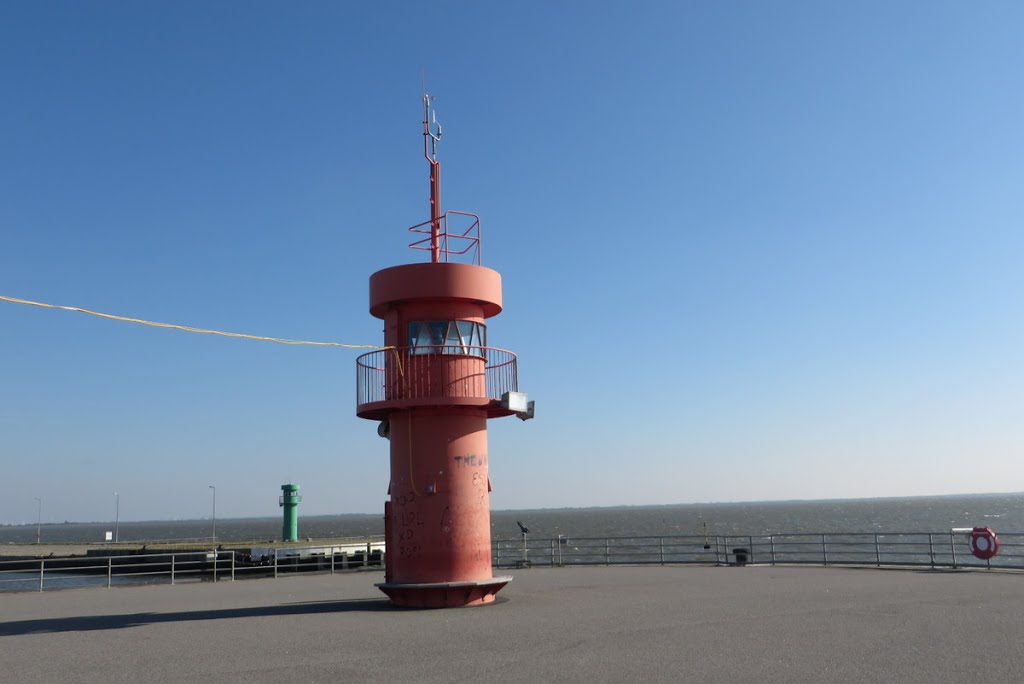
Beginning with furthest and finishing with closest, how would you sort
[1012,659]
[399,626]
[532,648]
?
[399,626] < [532,648] < [1012,659]

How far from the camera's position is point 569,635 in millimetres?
11992

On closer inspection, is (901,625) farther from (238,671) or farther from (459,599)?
(238,671)

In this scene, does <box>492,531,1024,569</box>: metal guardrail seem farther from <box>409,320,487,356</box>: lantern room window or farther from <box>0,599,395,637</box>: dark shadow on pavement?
<box>409,320,487,356</box>: lantern room window

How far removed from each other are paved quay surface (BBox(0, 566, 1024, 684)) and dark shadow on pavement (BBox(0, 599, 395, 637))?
0.06 metres

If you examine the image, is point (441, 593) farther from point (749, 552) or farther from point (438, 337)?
point (749, 552)

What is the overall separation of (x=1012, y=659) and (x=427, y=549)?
948 centimetres

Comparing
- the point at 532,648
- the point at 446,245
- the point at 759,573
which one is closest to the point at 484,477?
the point at 446,245

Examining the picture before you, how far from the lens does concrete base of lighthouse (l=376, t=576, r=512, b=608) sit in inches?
614

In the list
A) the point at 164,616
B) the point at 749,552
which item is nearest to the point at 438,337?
the point at 164,616

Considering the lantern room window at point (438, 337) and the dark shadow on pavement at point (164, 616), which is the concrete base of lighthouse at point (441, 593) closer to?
the dark shadow on pavement at point (164, 616)

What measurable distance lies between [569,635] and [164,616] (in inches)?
319

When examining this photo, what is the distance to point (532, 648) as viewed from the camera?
11.0 metres

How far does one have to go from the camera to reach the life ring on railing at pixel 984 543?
778 inches

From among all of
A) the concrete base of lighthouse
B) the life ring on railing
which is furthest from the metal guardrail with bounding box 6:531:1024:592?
the concrete base of lighthouse
